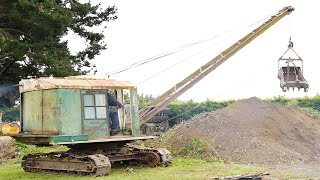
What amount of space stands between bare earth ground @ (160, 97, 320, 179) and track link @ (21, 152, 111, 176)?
4.41 metres

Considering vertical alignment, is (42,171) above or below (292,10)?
below

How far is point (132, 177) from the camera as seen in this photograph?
11.7 m

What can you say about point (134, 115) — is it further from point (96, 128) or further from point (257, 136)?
point (257, 136)

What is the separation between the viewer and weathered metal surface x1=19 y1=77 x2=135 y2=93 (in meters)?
12.1

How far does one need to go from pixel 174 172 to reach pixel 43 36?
9.05 metres

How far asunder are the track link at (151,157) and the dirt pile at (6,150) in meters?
5.53

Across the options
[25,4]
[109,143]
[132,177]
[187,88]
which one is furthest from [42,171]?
[25,4]

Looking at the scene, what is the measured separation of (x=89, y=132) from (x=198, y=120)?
6.67m

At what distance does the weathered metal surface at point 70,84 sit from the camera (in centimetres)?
1211

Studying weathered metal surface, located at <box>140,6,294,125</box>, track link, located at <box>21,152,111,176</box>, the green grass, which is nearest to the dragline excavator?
track link, located at <box>21,152,111,176</box>

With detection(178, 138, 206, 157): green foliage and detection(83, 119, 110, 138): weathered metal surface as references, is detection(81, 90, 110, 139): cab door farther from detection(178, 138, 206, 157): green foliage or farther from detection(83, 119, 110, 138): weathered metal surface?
detection(178, 138, 206, 157): green foliage

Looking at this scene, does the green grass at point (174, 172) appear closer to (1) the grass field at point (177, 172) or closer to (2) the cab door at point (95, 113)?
(1) the grass field at point (177, 172)

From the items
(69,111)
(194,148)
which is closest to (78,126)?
(69,111)

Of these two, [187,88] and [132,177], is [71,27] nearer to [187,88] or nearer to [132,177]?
[187,88]
